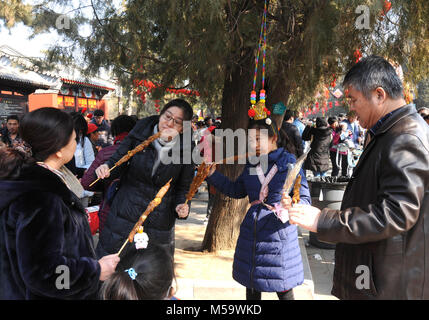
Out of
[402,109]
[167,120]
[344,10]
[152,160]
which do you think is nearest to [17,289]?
[152,160]

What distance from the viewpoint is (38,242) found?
4.43 feet

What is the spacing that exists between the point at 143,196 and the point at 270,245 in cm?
92

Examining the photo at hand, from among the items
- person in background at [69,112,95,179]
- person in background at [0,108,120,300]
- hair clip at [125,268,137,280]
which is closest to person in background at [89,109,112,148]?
person in background at [69,112,95,179]

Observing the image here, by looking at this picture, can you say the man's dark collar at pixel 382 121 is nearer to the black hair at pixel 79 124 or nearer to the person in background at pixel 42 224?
the person in background at pixel 42 224

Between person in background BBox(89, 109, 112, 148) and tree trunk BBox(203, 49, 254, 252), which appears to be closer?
tree trunk BBox(203, 49, 254, 252)

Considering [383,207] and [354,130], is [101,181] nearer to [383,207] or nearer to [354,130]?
[383,207]

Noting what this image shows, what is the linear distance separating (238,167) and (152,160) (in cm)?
213

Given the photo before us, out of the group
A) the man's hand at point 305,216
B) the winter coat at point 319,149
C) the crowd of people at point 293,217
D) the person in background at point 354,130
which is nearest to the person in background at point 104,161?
the crowd of people at point 293,217

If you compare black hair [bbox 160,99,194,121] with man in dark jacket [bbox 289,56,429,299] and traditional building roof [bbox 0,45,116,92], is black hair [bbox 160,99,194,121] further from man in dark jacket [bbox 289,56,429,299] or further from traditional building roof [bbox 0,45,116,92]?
traditional building roof [bbox 0,45,116,92]

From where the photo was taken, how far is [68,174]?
185 centimetres

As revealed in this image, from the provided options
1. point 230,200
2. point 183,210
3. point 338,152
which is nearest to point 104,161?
point 183,210

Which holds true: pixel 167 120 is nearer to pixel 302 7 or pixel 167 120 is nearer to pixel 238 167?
pixel 302 7

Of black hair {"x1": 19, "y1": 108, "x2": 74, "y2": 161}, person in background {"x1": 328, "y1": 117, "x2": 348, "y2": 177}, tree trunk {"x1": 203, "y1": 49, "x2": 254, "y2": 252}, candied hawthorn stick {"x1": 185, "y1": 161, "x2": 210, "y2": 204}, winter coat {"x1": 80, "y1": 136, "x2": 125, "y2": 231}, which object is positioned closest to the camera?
black hair {"x1": 19, "y1": 108, "x2": 74, "y2": 161}

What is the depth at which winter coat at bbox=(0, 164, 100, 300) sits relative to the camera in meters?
1.35
